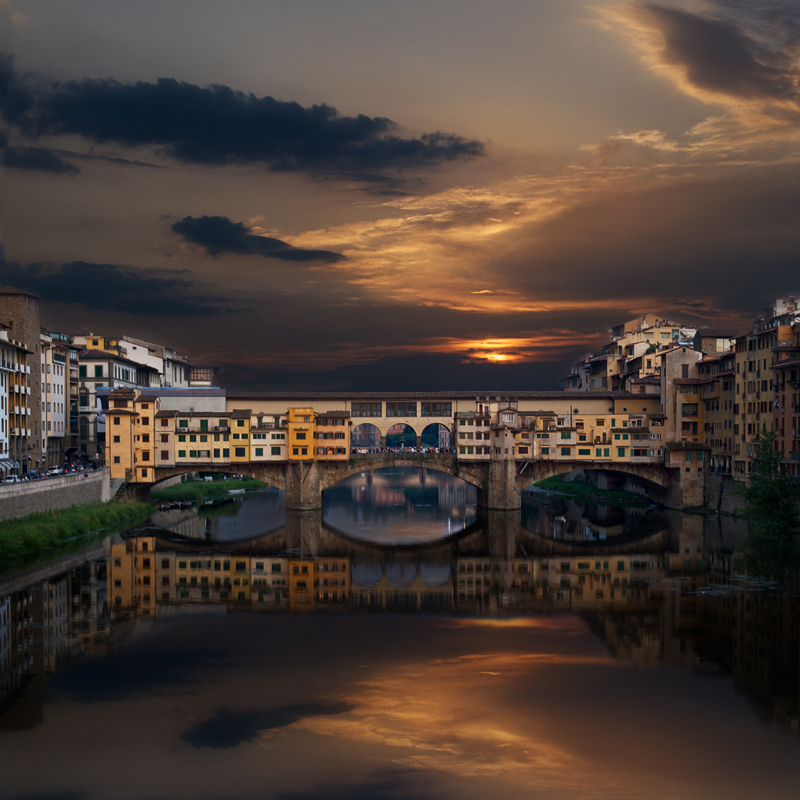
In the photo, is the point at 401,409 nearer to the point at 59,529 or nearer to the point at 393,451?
the point at 393,451

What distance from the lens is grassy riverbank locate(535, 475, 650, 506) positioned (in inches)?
2648

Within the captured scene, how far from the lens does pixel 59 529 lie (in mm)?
41938

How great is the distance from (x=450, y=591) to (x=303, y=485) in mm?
26918

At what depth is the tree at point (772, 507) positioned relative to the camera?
4303 cm

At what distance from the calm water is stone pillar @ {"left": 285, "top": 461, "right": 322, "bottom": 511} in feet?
56.8

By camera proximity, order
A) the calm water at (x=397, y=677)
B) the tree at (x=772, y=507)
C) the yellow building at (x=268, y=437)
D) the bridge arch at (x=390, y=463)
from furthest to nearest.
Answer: the bridge arch at (x=390, y=463) < the yellow building at (x=268, y=437) < the tree at (x=772, y=507) < the calm water at (x=397, y=677)

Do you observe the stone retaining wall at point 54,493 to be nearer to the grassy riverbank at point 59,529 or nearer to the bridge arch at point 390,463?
the grassy riverbank at point 59,529

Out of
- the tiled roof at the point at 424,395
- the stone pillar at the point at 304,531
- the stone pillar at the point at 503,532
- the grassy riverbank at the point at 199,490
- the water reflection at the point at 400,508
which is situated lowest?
the water reflection at the point at 400,508

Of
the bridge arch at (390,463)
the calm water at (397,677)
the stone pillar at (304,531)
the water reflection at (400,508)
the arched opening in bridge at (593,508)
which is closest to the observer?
the calm water at (397,677)

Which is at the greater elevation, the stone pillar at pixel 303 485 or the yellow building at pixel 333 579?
the stone pillar at pixel 303 485

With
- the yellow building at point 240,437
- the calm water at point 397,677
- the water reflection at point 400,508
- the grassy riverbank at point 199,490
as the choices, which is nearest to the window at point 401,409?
the water reflection at point 400,508

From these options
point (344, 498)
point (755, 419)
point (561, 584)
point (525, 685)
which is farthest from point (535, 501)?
point (525, 685)

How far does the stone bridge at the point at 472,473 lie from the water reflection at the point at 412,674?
64.0ft

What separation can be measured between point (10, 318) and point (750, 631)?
165 ft
